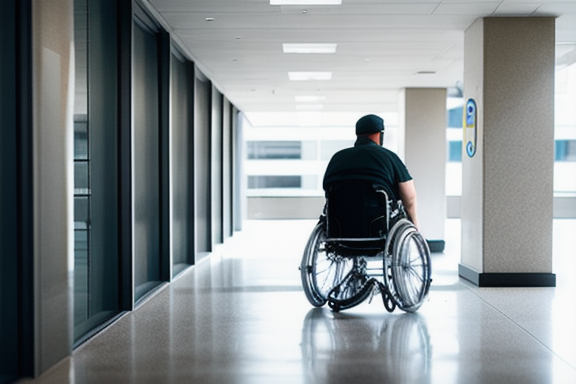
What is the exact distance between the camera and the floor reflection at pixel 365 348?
3452 mm

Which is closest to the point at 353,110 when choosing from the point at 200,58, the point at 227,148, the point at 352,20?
the point at 227,148

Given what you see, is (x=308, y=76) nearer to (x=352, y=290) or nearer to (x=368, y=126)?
(x=368, y=126)

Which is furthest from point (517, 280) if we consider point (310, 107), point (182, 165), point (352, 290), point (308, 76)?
point (310, 107)

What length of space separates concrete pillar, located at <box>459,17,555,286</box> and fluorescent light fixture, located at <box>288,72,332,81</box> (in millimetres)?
3602

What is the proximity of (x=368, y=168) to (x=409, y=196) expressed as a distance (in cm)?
35

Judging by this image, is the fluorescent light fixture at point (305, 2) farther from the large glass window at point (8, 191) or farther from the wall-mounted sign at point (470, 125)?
the large glass window at point (8, 191)

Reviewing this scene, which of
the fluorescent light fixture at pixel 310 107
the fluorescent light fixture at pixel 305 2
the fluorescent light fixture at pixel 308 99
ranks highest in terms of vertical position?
the fluorescent light fixture at pixel 305 2

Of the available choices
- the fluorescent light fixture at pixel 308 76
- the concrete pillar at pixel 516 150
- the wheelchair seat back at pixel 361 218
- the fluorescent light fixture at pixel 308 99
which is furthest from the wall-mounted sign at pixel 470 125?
the fluorescent light fixture at pixel 308 99

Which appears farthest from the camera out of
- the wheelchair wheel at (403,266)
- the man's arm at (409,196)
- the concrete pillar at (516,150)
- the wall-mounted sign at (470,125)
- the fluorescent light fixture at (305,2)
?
the wall-mounted sign at (470,125)

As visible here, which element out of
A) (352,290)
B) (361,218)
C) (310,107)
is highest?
(310,107)

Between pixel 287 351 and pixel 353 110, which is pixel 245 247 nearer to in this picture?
pixel 353 110

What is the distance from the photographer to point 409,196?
5062 mm

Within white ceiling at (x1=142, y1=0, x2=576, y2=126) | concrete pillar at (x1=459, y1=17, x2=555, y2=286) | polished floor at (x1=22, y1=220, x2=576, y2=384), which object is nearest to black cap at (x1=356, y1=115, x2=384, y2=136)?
white ceiling at (x1=142, y1=0, x2=576, y2=126)

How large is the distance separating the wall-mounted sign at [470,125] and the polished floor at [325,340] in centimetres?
120
